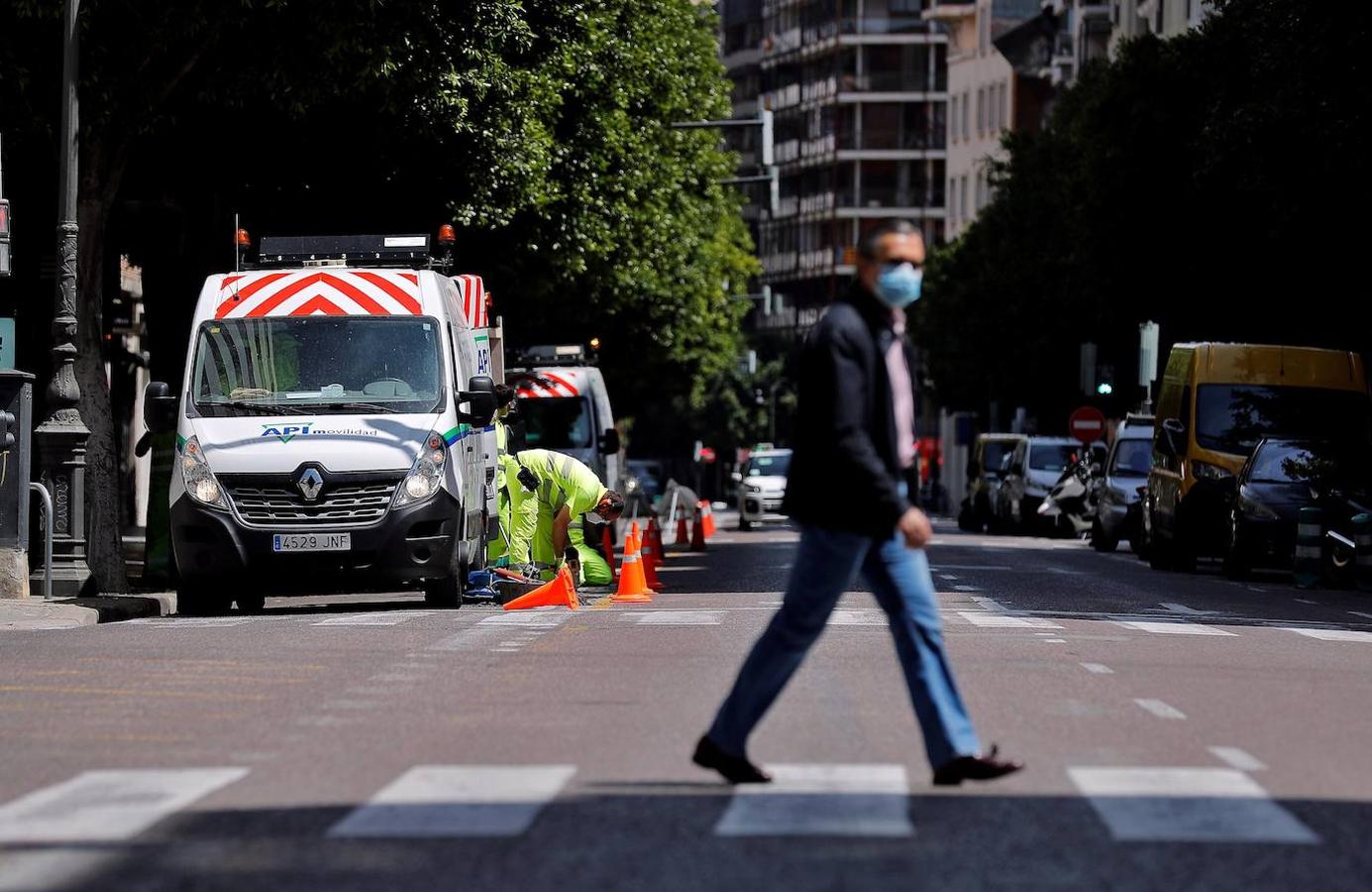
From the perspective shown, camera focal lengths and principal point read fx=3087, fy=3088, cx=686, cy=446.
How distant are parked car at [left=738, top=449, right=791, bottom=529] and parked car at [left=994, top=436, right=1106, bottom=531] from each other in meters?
7.05

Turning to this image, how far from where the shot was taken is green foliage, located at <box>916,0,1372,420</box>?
111 feet

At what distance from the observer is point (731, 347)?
74.2 meters

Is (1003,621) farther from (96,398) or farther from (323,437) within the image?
(96,398)

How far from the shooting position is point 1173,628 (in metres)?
20.2

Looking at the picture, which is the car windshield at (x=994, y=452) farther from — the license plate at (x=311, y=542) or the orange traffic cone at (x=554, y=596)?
the license plate at (x=311, y=542)

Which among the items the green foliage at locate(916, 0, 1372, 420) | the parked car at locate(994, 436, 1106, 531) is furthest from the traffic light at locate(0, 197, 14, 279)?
the parked car at locate(994, 436, 1106, 531)

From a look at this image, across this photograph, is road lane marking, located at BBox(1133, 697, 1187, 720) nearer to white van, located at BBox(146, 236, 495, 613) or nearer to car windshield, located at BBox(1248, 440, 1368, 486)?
white van, located at BBox(146, 236, 495, 613)

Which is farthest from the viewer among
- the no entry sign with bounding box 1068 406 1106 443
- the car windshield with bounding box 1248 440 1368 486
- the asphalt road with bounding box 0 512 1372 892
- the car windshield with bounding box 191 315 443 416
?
the no entry sign with bounding box 1068 406 1106 443

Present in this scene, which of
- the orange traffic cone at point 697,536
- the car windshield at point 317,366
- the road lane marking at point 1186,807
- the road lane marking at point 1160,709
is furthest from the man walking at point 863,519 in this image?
the orange traffic cone at point 697,536

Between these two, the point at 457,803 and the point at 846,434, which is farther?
the point at 846,434

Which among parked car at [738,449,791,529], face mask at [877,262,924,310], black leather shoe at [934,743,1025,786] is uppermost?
face mask at [877,262,924,310]

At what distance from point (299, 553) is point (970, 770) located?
12.1 metres

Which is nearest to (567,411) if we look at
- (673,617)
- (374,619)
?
(673,617)

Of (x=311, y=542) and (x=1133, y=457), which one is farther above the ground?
(x=311, y=542)
